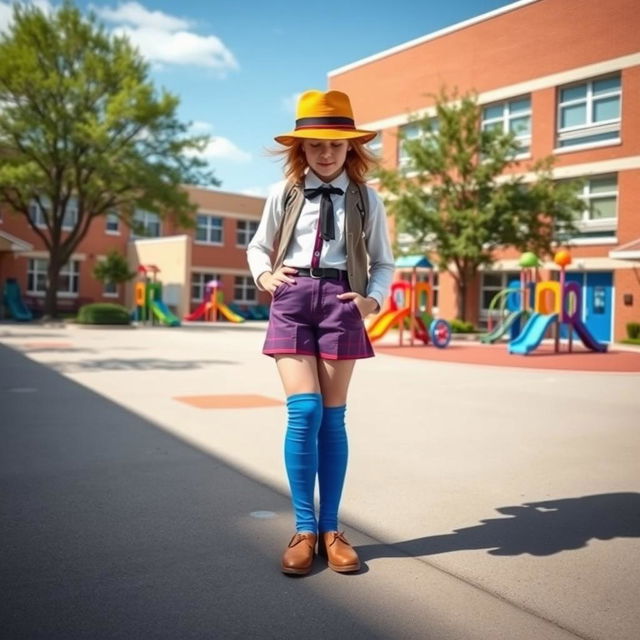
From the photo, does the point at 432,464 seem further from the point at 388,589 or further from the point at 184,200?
the point at 184,200

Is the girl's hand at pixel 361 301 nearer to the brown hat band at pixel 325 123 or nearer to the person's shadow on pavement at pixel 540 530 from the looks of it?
the brown hat band at pixel 325 123

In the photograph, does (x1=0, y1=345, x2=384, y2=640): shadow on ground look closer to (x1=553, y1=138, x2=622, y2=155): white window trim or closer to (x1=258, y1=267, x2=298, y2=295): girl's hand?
(x1=258, y1=267, x2=298, y2=295): girl's hand

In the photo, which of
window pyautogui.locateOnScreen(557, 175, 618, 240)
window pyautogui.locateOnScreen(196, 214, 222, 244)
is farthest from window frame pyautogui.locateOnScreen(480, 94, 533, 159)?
window pyautogui.locateOnScreen(196, 214, 222, 244)

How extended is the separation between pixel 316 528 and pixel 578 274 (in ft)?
81.7

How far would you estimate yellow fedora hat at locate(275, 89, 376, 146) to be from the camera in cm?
327

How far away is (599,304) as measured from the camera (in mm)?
25469

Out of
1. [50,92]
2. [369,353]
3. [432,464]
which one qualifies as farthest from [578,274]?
[369,353]

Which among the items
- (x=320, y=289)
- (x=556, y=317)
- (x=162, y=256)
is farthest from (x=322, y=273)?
(x=162, y=256)

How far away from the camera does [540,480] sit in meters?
4.73

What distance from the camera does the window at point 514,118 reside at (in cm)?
2800

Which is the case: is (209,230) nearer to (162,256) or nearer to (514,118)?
(162,256)

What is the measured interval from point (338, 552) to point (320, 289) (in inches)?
43.8

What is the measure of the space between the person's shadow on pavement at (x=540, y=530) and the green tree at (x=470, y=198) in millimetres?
20855

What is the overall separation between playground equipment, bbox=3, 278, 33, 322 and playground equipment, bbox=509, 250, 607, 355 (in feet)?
78.9
